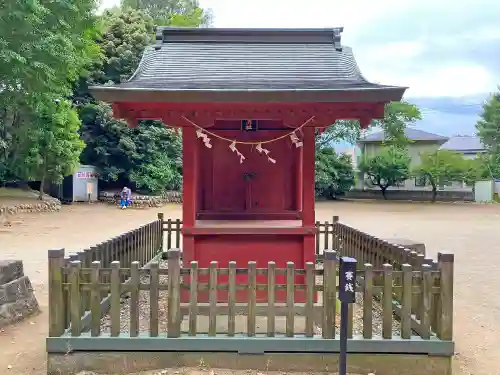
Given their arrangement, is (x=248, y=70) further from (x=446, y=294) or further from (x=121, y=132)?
(x=121, y=132)

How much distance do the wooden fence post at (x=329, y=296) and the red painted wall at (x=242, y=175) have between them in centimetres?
284

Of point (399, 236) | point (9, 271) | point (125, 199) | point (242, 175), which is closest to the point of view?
point (9, 271)

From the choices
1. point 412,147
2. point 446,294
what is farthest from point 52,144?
point 412,147

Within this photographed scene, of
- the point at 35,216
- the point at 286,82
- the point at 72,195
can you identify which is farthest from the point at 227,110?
the point at 72,195

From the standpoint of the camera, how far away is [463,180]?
34625mm

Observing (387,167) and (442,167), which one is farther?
(387,167)

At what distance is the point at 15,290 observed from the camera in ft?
20.1

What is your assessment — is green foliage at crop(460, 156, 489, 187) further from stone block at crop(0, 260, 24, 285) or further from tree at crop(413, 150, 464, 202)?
stone block at crop(0, 260, 24, 285)

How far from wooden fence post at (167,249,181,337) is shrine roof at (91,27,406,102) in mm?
1955

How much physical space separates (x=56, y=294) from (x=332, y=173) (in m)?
33.3

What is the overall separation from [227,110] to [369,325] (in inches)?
124

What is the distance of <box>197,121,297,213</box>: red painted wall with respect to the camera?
725 centimetres

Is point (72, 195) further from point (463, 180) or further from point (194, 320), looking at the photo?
point (463, 180)

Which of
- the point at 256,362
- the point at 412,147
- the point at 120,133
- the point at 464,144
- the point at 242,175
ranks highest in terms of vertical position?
the point at 464,144
